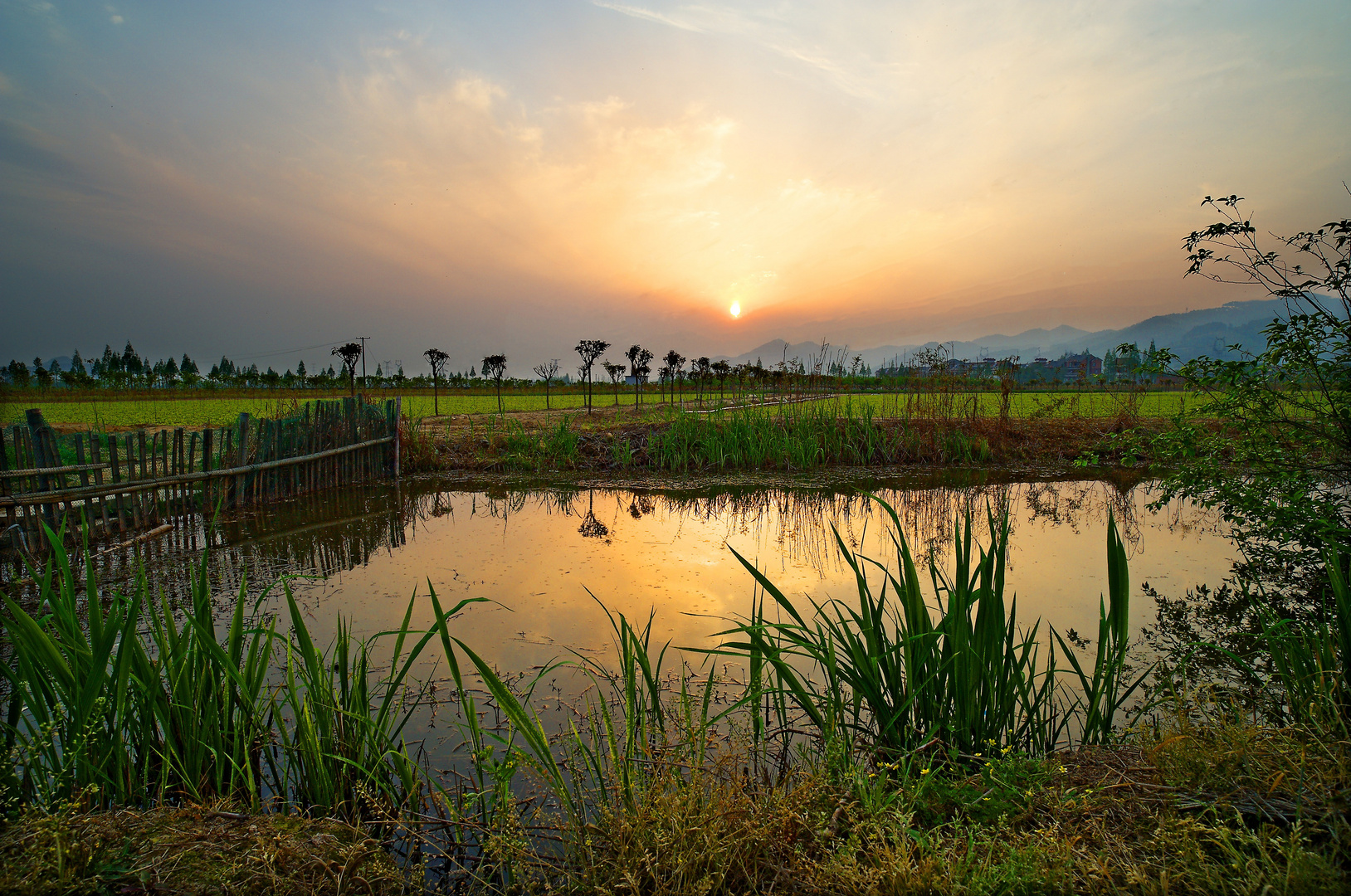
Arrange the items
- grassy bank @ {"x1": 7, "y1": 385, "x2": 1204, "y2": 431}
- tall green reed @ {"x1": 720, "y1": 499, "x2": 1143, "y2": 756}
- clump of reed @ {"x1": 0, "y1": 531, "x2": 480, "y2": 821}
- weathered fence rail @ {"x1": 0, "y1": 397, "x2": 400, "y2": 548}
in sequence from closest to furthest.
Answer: clump of reed @ {"x1": 0, "y1": 531, "x2": 480, "y2": 821} → tall green reed @ {"x1": 720, "y1": 499, "x2": 1143, "y2": 756} → weathered fence rail @ {"x1": 0, "y1": 397, "x2": 400, "y2": 548} → grassy bank @ {"x1": 7, "y1": 385, "x2": 1204, "y2": 431}

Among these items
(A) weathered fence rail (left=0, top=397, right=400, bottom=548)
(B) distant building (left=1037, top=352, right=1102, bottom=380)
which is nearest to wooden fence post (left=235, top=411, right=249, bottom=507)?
(A) weathered fence rail (left=0, top=397, right=400, bottom=548)

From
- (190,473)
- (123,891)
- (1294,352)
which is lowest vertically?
(123,891)

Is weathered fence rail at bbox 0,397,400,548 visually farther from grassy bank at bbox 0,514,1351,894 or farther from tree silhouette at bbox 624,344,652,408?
tree silhouette at bbox 624,344,652,408

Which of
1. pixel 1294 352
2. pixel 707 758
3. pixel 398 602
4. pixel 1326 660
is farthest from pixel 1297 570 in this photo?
pixel 398 602

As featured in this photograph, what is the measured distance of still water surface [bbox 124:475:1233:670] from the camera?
4059mm

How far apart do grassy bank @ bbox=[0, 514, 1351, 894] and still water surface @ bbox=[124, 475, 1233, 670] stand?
126cm

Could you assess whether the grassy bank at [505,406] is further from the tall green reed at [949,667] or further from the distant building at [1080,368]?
the tall green reed at [949,667]

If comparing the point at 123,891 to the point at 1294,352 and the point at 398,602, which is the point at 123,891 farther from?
the point at 1294,352

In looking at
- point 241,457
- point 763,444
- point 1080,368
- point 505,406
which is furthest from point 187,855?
point 505,406

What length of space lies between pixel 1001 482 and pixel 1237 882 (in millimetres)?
9005

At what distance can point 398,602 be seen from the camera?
4.26 metres

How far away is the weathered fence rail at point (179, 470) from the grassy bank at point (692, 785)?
1.18 metres

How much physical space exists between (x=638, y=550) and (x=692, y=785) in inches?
156

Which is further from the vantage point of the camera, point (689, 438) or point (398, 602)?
point (689, 438)
